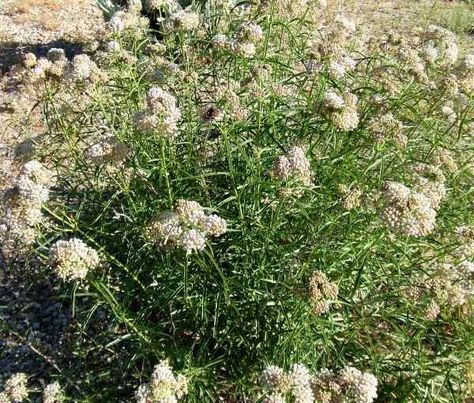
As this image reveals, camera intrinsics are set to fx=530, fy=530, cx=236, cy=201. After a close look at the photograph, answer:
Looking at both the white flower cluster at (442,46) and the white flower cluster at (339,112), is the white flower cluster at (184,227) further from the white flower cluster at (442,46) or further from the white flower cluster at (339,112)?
the white flower cluster at (442,46)

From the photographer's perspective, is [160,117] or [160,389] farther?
[160,117]

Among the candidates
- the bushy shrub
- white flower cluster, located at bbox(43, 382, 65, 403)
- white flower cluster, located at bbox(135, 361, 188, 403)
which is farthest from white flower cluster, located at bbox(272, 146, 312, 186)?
white flower cluster, located at bbox(43, 382, 65, 403)

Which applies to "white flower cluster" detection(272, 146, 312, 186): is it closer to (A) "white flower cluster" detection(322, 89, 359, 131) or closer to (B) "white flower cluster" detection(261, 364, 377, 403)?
(A) "white flower cluster" detection(322, 89, 359, 131)

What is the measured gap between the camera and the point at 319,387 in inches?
80.1

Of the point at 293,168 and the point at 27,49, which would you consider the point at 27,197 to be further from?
the point at 27,49

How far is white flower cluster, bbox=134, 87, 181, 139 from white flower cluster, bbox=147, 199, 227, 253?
38 centimetres

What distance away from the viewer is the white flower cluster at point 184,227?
2314 mm

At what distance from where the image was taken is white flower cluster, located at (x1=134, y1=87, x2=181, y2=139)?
8.31 feet

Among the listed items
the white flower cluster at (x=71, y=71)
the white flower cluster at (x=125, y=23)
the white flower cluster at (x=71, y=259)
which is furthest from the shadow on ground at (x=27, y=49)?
the white flower cluster at (x=71, y=259)

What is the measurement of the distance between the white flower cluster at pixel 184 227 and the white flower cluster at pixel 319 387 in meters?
0.64

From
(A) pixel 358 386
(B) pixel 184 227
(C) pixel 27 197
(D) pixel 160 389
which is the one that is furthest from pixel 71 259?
(A) pixel 358 386


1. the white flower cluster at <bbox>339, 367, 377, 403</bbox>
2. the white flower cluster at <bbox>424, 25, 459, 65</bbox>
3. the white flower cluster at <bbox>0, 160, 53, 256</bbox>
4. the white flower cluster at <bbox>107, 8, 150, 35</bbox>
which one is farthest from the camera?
the white flower cluster at <bbox>424, 25, 459, 65</bbox>

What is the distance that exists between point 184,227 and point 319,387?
88 centimetres

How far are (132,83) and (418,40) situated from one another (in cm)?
232
